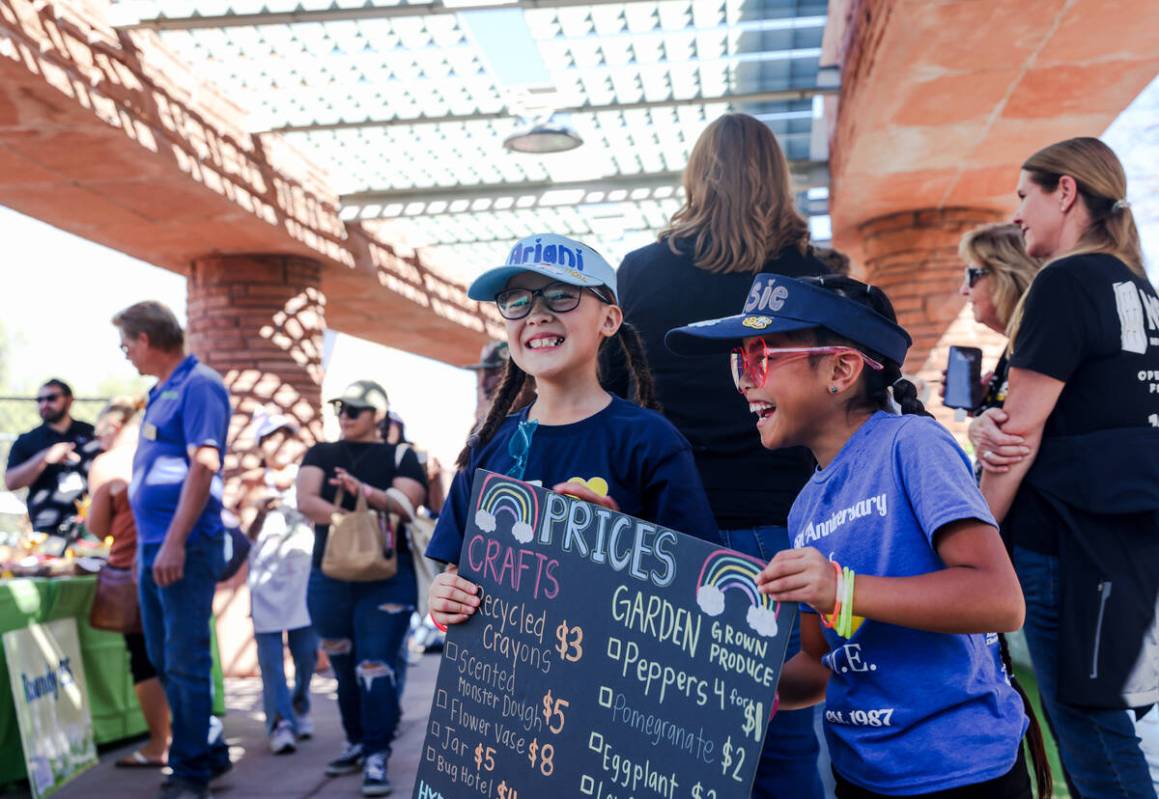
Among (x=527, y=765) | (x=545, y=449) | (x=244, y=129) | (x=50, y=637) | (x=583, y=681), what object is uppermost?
(x=244, y=129)

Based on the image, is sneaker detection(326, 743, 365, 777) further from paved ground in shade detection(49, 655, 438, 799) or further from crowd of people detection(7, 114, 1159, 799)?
crowd of people detection(7, 114, 1159, 799)

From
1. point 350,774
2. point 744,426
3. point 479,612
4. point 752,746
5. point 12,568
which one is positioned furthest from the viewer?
point 12,568

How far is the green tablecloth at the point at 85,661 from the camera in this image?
202 inches

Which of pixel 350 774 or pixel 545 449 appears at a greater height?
pixel 545 449

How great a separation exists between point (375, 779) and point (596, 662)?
11.5 feet

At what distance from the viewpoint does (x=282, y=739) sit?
19.7 feet

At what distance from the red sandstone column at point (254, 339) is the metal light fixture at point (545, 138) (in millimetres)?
3245

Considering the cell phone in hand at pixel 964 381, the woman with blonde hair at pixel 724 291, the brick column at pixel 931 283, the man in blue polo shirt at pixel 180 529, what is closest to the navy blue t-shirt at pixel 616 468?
the woman with blonde hair at pixel 724 291

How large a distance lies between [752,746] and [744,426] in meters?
1.00

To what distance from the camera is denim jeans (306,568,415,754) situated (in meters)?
5.07

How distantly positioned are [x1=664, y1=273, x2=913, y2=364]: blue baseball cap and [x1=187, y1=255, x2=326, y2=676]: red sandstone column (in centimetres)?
761

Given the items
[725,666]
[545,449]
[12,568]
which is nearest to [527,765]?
[725,666]

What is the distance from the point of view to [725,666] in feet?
5.51

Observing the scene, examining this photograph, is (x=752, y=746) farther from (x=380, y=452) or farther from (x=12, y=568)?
(x=12, y=568)
